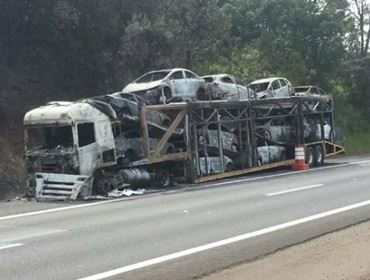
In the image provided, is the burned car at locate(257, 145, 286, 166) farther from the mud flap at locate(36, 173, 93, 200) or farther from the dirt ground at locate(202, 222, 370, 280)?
the dirt ground at locate(202, 222, 370, 280)

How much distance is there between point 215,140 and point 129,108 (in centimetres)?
383

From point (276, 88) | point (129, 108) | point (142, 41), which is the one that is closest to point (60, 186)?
point (129, 108)

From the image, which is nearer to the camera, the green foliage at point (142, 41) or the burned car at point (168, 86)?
the burned car at point (168, 86)

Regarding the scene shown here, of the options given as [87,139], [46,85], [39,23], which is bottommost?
[87,139]

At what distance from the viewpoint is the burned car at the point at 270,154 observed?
85.4ft

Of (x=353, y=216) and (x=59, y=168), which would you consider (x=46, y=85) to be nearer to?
(x=59, y=168)

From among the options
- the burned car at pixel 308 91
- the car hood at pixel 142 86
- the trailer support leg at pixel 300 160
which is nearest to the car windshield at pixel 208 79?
the car hood at pixel 142 86

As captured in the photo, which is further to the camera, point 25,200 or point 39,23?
point 39,23

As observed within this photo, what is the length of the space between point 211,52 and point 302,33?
1428 cm

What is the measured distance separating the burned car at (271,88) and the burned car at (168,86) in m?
4.12

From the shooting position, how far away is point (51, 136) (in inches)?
760

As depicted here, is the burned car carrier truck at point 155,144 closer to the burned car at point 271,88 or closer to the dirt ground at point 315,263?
the burned car at point 271,88

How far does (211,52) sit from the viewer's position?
36.8 m

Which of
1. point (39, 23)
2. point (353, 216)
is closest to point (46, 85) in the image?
point (39, 23)
